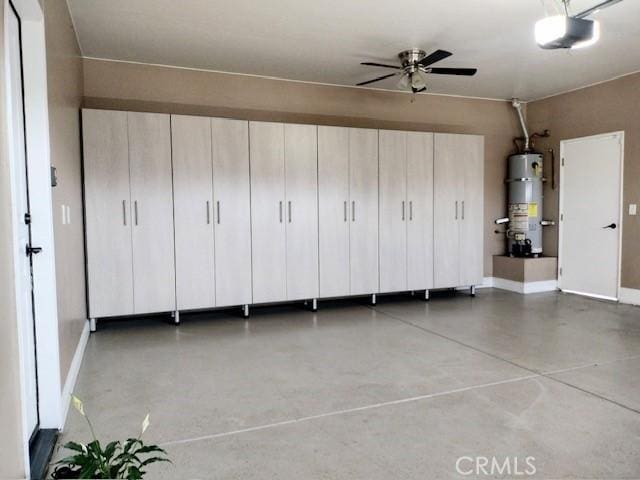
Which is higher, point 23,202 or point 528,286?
point 23,202

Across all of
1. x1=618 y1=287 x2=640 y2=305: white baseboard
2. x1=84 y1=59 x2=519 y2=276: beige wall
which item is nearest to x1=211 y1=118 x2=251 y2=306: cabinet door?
x1=84 y1=59 x2=519 y2=276: beige wall

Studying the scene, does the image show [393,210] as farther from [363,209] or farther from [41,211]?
[41,211]

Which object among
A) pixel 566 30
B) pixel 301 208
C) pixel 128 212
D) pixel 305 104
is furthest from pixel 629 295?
pixel 128 212

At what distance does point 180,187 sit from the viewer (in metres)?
4.87

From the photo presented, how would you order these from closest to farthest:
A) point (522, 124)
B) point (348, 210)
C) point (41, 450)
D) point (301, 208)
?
point (41, 450) → point (301, 208) → point (348, 210) → point (522, 124)

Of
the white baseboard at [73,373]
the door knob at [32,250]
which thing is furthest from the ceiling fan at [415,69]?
the white baseboard at [73,373]

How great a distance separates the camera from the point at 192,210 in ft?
16.2

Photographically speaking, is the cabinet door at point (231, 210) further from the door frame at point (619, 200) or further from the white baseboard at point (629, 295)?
the white baseboard at point (629, 295)

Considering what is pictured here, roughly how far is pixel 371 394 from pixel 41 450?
5.93 feet

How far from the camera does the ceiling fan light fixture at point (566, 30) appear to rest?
3.34 m

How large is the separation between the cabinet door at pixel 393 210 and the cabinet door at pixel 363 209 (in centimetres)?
9

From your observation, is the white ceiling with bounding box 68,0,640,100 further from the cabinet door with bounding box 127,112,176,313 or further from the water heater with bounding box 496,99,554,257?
the water heater with bounding box 496,99,554,257

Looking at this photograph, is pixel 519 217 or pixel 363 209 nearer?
pixel 363 209

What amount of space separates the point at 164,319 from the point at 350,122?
10.8 feet
